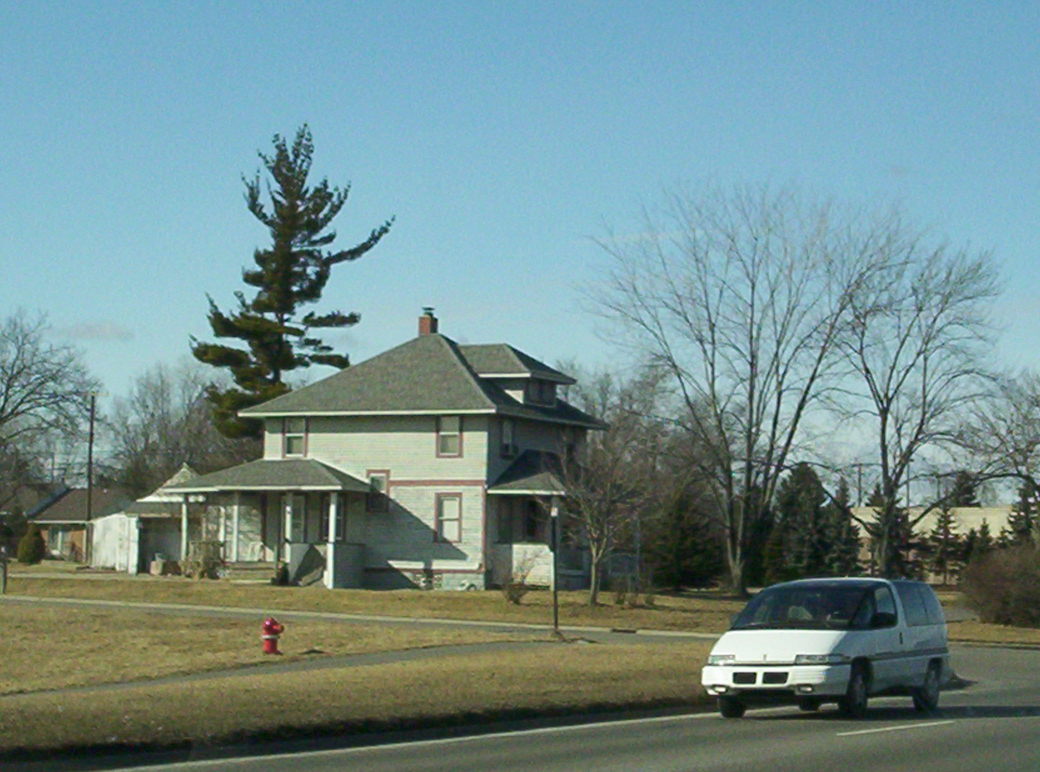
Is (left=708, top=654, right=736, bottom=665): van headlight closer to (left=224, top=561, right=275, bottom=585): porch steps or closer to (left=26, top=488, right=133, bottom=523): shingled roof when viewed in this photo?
(left=224, top=561, right=275, bottom=585): porch steps

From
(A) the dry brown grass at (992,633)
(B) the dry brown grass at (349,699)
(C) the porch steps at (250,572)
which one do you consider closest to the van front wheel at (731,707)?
(B) the dry brown grass at (349,699)

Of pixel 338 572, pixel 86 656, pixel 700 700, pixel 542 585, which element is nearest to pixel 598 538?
pixel 542 585

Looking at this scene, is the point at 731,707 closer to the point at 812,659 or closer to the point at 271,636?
the point at 812,659

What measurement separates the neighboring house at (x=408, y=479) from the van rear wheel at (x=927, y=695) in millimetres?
29060

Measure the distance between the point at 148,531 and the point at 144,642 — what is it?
34.7 metres

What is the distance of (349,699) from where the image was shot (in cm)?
1838

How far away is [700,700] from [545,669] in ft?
11.9

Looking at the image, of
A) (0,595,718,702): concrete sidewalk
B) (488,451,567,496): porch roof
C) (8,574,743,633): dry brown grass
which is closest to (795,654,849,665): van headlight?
(0,595,718,702): concrete sidewalk

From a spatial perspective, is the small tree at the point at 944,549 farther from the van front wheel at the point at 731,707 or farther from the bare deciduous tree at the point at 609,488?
the van front wheel at the point at 731,707

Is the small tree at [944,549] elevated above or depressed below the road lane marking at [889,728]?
above

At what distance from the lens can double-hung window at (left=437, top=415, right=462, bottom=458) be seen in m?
51.2

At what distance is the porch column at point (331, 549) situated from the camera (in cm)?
4928

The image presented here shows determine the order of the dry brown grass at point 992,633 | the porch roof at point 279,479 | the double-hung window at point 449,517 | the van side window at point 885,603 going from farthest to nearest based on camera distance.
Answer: the double-hung window at point 449,517
the porch roof at point 279,479
the dry brown grass at point 992,633
the van side window at point 885,603

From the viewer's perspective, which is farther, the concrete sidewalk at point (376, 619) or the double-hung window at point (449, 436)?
the double-hung window at point (449, 436)
